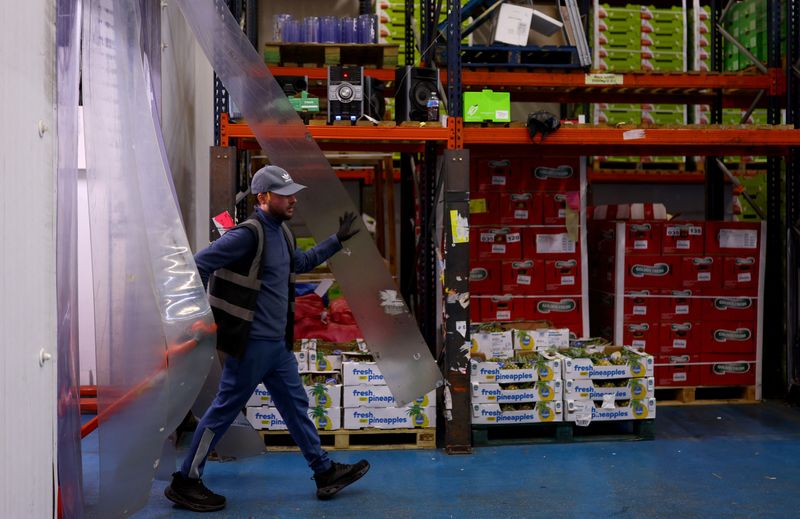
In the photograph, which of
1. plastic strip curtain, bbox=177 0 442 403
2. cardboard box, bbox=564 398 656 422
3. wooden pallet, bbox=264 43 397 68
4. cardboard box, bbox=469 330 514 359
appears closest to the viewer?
plastic strip curtain, bbox=177 0 442 403

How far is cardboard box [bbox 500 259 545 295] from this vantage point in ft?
27.1

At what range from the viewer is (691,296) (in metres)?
8.39

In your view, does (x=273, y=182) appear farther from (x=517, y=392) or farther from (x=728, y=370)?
(x=728, y=370)

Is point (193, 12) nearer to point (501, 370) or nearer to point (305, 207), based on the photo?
point (305, 207)

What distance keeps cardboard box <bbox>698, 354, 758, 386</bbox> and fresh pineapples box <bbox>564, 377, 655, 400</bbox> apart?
69.8 inches

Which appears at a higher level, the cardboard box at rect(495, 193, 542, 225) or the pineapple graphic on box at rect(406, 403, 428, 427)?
the cardboard box at rect(495, 193, 542, 225)

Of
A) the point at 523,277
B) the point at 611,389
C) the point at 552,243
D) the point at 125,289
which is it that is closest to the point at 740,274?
the point at 552,243

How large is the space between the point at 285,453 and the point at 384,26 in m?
6.89

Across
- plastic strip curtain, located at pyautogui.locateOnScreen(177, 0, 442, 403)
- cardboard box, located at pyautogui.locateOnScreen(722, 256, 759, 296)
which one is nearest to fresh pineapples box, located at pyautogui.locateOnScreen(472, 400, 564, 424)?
plastic strip curtain, located at pyautogui.locateOnScreen(177, 0, 442, 403)

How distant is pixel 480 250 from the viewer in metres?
8.27

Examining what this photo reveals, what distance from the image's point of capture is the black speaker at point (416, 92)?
261 inches

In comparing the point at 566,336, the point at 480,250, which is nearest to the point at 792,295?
the point at 566,336

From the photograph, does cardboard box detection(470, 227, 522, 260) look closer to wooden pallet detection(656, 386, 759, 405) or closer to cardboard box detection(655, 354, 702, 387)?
cardboard box detection(655, 354, 702, 387)

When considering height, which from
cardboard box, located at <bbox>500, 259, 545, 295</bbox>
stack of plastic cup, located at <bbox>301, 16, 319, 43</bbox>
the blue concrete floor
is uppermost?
stack of plastic cup, located at <bbox>301, 16, 319, 43</bbox>
